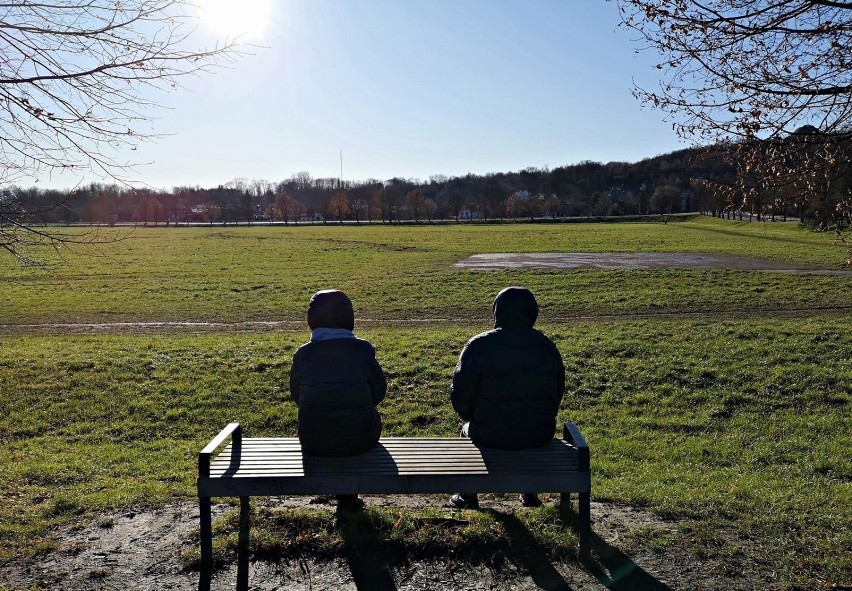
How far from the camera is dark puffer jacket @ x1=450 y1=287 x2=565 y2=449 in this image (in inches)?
188

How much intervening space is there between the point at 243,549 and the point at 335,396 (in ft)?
3.76

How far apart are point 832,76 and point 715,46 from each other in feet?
2.78

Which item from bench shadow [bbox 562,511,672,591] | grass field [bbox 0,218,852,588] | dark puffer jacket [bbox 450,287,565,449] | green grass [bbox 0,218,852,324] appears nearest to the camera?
bench shadow [bbox 562,511,672,591]

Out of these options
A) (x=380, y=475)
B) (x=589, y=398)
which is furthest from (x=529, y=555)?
(x=589, y=398)

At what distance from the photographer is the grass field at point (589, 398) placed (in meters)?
5.43

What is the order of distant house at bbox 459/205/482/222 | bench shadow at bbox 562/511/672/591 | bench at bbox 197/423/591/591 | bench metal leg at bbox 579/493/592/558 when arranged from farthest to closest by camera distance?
distant house at bbox 459/205/482/222
bench metal leg at bbox 579/493/592/558
bench at bbox 197/423/591/591
bench shadow at bbox 562/511/672/591

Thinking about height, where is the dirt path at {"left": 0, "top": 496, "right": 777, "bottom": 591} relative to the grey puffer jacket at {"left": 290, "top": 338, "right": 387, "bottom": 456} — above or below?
below

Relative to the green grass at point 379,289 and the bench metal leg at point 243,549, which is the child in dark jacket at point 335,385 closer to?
the bench metal leg at point 243,549

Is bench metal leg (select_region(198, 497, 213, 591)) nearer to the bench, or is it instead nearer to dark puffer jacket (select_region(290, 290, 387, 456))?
the bench

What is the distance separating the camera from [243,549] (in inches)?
178

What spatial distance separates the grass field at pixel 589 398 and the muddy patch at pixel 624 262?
555 cm

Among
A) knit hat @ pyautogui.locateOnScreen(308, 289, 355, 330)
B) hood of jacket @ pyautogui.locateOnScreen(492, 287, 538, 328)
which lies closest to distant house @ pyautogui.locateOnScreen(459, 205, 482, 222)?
hood of jacket @ pyautogui.locateOnScreen(492, 287, 538, 328)

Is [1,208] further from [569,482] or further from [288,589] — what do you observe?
[569,482]

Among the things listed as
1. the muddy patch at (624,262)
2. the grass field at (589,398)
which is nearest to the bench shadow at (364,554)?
the grass field at (589,398)
